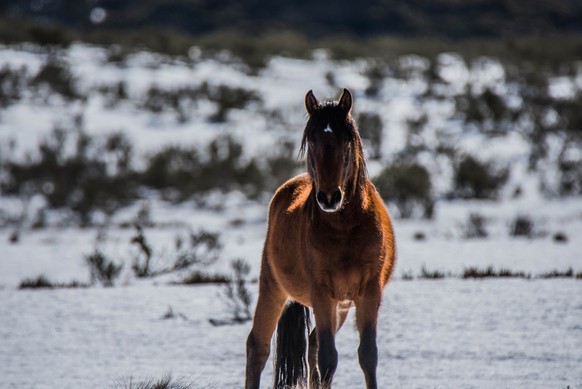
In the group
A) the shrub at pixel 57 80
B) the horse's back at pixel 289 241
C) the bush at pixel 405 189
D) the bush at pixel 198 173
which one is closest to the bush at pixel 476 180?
the bush at pixel 405 189

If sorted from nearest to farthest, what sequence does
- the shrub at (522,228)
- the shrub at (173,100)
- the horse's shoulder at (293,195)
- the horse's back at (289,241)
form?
the horse's back at (289,241)
the horse's shoulder at (293,195)
the shrub at (522,228)
the shrub at (173,100)

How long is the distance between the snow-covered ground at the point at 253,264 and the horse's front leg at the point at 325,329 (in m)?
1.56

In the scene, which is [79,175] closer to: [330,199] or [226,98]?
[226,98]

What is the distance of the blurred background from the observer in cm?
819

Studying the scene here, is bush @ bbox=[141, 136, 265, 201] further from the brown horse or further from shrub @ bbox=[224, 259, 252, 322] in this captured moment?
the brown horse

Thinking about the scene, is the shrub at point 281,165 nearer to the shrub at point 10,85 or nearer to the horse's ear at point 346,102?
the shrub at point 10,85

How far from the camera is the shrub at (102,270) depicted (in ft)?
37.1

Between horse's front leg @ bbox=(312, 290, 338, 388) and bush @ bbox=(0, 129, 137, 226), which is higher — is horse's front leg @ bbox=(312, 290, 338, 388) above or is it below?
below

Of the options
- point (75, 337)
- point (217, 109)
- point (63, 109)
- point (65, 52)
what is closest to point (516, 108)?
point (217, 109)

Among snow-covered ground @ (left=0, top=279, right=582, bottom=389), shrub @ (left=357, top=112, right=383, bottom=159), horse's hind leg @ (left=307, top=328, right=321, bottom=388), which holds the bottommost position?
snow-covered ground @ (left=0, top=279, right=582, bottom=389)

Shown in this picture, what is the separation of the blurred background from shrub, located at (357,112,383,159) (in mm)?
55

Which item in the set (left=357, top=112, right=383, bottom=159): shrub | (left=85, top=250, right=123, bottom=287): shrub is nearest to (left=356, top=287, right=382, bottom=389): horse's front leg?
(left=85, top=250, right=123, bottom=287): shrub

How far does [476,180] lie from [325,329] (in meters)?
15.3

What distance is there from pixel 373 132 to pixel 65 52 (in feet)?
40.2
